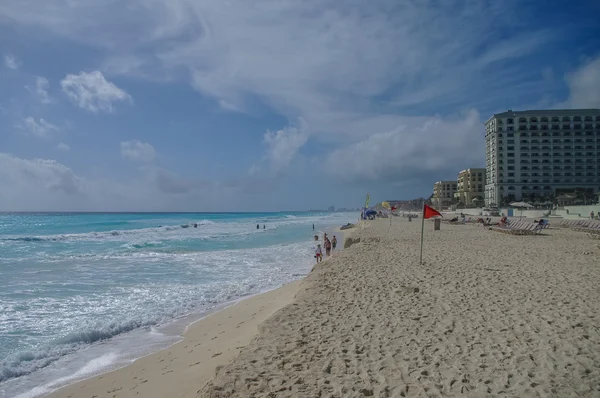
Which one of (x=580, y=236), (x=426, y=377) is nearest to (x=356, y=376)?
(x=426, y=377)

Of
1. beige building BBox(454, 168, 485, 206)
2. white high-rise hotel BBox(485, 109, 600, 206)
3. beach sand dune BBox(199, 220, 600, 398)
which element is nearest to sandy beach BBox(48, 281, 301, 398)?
beach sand dune BBox(199, 220, 600, 398)

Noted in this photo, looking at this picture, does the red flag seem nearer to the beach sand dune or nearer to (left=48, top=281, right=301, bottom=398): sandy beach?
the beach sand dune

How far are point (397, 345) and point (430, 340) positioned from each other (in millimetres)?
537

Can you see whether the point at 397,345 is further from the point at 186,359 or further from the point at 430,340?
the point at 186,359

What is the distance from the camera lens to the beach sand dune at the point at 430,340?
4.24 metres

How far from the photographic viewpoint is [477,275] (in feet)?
34.3

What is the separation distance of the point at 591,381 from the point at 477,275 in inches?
255

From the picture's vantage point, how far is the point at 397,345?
17.8 ft

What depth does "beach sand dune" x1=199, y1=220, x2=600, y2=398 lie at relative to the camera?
4.24 metres

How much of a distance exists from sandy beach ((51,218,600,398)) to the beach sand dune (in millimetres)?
17

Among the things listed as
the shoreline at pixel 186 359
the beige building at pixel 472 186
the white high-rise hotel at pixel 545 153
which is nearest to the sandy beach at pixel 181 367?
the shoreline at pixel 186 359

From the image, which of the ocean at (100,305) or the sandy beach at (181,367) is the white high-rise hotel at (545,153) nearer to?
the ocean at (100,305)

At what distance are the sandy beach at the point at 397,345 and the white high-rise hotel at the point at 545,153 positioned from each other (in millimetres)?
85944

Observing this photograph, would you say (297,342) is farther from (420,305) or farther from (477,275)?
(477,275)
